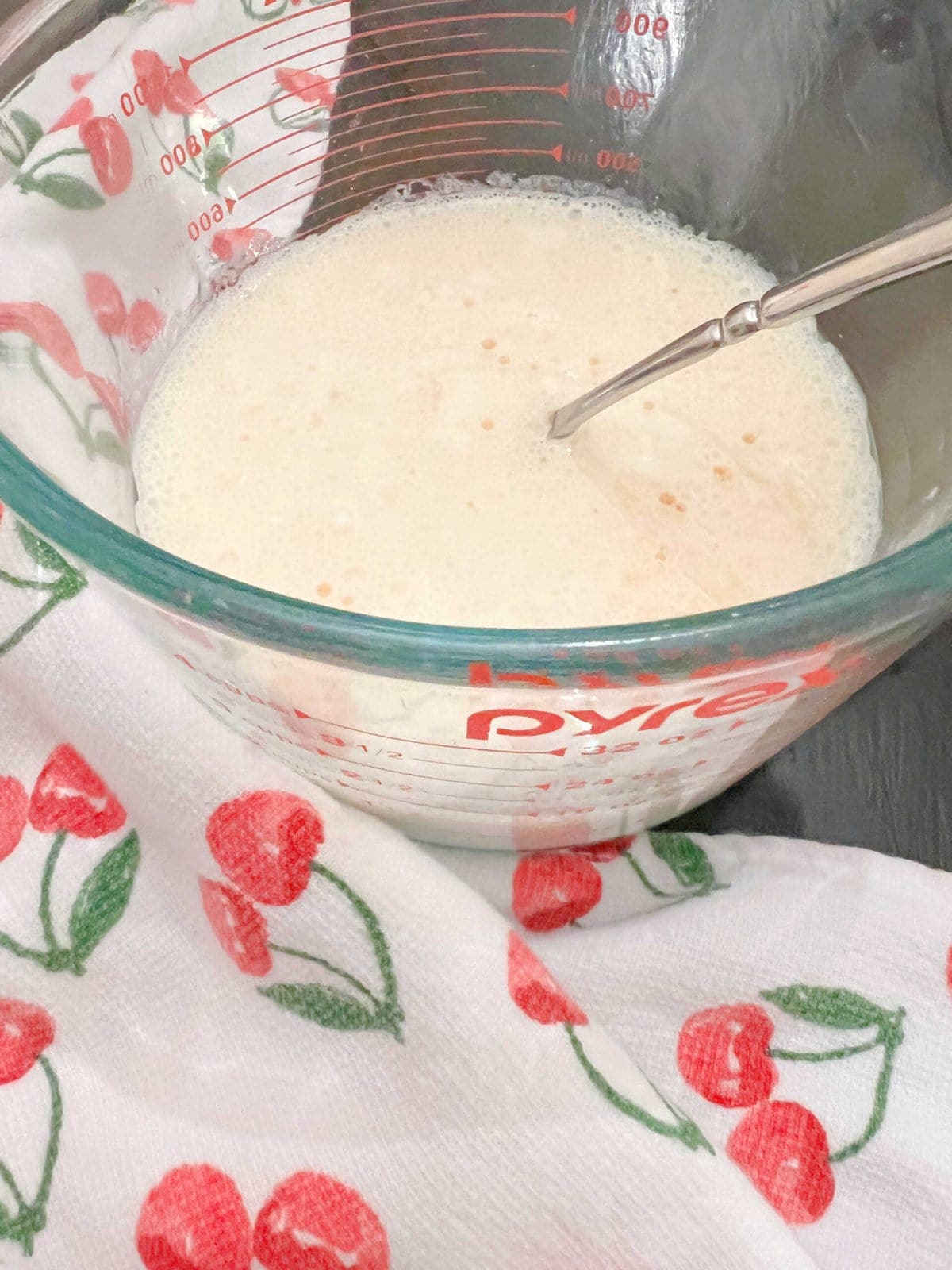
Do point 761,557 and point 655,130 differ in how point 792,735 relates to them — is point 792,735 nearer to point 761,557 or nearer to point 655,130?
point 761,557

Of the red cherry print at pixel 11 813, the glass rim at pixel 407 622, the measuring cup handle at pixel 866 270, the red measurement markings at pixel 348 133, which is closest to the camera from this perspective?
the glass rim at pixel 407 622

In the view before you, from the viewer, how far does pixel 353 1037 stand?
1.55 feet

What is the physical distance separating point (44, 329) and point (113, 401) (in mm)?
67

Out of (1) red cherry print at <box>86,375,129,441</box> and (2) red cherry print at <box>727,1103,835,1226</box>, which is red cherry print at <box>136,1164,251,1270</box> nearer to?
(2) red cherry print at <box>727,1103,835,1226</box>

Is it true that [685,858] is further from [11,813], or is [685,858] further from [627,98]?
[627,98]

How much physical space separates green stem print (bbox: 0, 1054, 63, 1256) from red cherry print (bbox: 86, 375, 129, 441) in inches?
12.4

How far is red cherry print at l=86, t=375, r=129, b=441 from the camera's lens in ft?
1.76

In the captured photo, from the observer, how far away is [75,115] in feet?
1.70

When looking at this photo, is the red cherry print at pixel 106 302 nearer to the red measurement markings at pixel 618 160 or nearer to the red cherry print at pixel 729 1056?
the red measurement markings at pixel 618 160

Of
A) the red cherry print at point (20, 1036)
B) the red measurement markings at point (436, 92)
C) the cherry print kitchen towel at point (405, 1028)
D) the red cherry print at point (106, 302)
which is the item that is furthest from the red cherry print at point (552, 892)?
the red measurement markings at point (436, 92)

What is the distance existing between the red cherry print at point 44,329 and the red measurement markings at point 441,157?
0.19 m

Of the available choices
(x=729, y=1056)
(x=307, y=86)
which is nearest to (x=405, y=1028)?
(x=729, y=1056)

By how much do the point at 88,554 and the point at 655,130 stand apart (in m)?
0.50

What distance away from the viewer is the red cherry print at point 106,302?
546 millimetres
